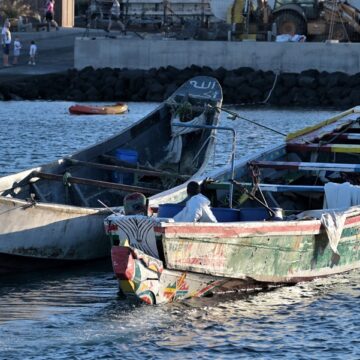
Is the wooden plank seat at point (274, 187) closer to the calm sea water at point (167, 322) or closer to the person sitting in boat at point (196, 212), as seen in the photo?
the calm sea water at point (167, 322)

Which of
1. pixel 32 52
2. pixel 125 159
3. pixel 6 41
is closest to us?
pixel 125 159

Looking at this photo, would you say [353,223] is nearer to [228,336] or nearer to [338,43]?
[228,336]

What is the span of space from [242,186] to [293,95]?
99.2ft

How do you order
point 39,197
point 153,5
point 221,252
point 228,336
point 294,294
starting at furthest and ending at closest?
point 153,5 → point 39,197 → point 294,294 → point 221,252 → point 228,336

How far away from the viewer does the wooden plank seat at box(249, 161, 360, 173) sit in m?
18.3

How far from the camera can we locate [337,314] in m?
14.9

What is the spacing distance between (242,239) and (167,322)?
4.92 feet

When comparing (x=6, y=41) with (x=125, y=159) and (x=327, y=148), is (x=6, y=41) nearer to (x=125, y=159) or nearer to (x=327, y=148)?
(x=125, y=159)

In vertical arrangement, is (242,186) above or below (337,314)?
above

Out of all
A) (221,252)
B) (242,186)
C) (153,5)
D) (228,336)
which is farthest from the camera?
(153,5)

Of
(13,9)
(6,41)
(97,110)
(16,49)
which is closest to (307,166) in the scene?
(97,110)

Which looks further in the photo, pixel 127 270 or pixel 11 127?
pixel 11 127

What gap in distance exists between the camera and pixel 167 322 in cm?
1411

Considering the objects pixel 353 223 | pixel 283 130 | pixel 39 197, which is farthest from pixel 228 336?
pixel 283 130
